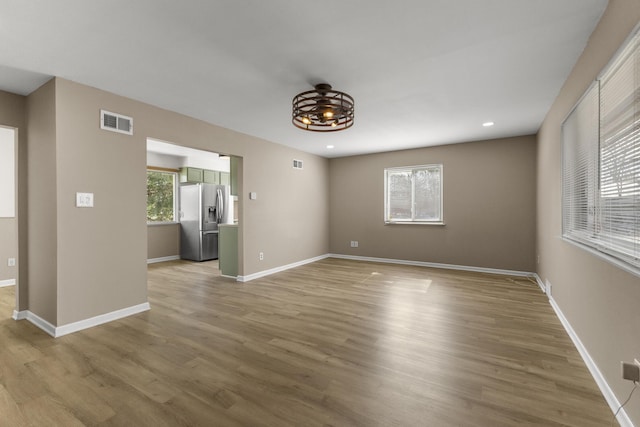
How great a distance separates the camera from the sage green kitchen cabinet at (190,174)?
23.0ft

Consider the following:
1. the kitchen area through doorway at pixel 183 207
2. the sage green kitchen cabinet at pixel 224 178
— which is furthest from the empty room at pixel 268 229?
the sage green kitchen cabinet at pixel 224 178

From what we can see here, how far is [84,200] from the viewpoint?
2.95m

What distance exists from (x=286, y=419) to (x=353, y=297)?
7.79 ft

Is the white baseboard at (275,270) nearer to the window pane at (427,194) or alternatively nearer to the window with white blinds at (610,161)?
the window pane at (427,194)

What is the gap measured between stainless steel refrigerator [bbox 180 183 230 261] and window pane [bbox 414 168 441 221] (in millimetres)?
4560

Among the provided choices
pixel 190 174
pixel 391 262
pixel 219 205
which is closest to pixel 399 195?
pixel 391 262

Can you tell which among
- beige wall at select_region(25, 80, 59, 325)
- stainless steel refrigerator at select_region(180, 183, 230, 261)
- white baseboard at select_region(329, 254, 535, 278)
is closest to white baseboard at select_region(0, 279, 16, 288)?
beige wall at select_region(25, 80, 59, 325)

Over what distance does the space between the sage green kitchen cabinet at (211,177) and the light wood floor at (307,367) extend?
4265 millimetres

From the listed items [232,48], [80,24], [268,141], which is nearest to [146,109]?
[80,24]

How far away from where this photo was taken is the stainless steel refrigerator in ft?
22.0

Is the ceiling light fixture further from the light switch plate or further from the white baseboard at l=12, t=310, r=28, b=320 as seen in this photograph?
the white baseboard at l=12, t=310, r=28, b=320

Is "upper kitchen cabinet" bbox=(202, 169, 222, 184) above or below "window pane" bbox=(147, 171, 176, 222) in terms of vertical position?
above

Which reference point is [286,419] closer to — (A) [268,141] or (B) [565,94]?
(B) [565,94]

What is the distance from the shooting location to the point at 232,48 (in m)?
2.30
